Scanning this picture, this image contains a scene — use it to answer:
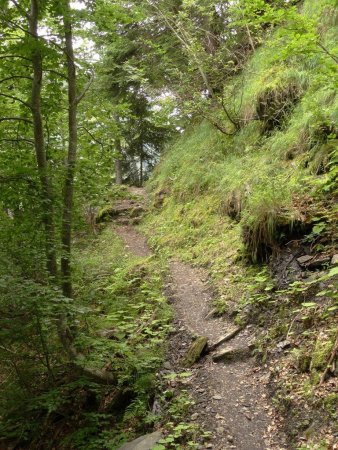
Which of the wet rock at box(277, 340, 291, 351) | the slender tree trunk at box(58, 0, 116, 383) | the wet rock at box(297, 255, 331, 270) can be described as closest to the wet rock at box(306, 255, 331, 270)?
the wet rock at box(297, 255, 331, 270)

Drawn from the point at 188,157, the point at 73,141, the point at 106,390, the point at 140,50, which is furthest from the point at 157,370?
the point at 140,50

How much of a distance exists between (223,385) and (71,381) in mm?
2189

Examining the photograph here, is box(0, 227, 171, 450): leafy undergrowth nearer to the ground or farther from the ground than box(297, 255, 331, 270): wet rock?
nearer to the ground

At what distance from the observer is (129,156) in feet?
63.3

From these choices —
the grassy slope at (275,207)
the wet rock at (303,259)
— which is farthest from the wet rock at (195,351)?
the wet rock at (303,259)

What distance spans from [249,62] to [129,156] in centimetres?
963

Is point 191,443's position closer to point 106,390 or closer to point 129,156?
point 106,390

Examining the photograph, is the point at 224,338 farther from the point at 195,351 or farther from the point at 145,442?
the point at 145,442

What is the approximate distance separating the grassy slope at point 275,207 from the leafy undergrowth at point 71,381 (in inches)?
60.8

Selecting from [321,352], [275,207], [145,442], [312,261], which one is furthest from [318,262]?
[145,442]

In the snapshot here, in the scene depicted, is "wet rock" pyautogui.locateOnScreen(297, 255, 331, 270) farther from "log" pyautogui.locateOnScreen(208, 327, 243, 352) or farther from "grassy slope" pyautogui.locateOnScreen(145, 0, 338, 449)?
"log" pyautogui.locateOnScreen(208, 327, 243, 352)

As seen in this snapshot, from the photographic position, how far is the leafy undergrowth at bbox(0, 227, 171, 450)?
4086 millimetres

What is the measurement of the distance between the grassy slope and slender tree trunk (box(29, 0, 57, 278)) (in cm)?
282

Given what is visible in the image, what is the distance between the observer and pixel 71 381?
500 cm
